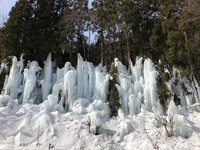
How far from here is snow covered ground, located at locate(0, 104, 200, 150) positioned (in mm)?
8312

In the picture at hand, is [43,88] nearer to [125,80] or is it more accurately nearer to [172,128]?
[125,80]

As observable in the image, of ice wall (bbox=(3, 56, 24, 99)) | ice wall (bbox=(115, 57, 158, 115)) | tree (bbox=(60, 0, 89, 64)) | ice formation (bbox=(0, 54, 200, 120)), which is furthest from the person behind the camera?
tree (bbox=(60, 0, 89, 64))

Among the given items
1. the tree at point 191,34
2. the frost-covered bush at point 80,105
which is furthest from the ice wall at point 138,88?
the tree at point 191,34

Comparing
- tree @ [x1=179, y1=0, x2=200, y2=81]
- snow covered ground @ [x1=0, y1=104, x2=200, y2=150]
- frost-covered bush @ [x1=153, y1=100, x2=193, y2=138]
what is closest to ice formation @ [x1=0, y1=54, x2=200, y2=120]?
snow covered ground @ [x1=0, y1=104, x2=200, y2=150]

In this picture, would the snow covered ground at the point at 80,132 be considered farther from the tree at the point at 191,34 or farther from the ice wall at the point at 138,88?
the tree at the point at 191,34

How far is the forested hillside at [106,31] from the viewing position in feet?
37.3

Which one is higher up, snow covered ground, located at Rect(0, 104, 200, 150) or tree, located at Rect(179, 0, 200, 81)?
tree, located at Rect(179, 0, 200, 81)

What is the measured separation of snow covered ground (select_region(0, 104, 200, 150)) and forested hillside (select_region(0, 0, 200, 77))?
3.66 meters

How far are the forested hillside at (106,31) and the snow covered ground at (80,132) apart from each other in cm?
366

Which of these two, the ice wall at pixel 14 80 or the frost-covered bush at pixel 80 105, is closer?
the frost-covered bush at pixel 80 105

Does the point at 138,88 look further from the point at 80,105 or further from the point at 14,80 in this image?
the point at 14,80

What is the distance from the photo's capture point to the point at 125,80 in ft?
37.8

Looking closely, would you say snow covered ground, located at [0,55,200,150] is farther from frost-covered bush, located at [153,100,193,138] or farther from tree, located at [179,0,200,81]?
tree, located at [179,0,200,81]

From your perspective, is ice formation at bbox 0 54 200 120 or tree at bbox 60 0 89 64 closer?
ice formation at bbox 0 54 200 120
